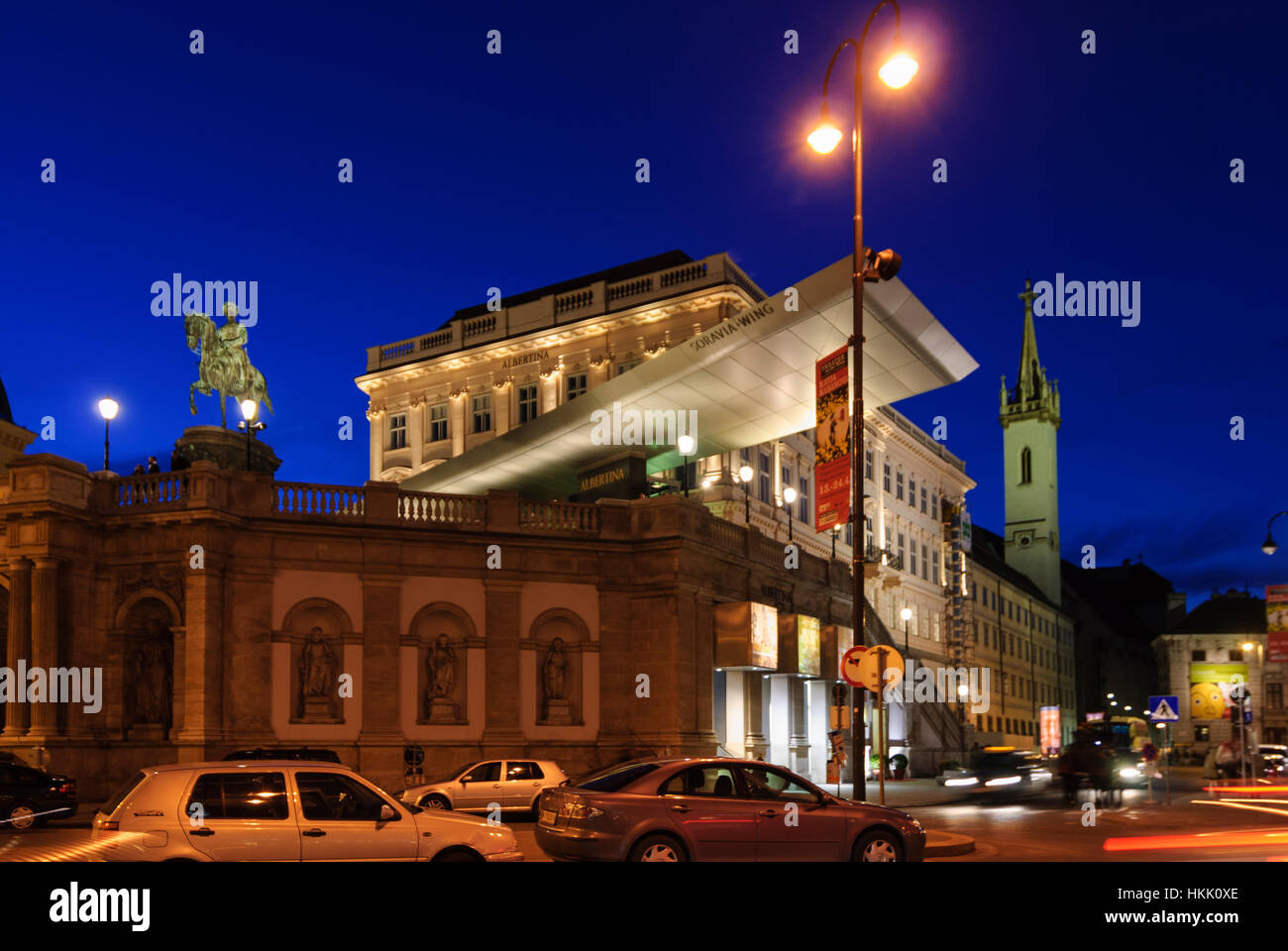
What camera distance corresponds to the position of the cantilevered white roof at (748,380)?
35125 mm

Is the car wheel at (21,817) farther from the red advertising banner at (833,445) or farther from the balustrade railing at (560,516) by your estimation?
the red advertising banner at (833,445)

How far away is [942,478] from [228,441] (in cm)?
6261

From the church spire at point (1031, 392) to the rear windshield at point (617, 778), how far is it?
115200mm

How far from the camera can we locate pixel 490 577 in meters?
34.1

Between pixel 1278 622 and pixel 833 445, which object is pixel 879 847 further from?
pixel 1278 622

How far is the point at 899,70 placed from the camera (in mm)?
18109

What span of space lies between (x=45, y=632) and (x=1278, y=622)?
113ft

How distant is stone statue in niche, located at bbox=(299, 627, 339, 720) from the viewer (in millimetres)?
32031

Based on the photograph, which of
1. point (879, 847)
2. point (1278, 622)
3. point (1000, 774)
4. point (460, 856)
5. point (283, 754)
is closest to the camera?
point (460, 856)

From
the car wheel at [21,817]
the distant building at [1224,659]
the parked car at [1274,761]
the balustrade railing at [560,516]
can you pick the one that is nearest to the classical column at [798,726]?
the balustrade railing at [560,516]

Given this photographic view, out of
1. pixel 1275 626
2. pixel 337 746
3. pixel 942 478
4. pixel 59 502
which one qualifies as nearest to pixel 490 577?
pixel 337 746

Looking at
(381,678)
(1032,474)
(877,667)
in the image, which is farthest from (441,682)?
(1032,474)

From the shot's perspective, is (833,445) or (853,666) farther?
(833,445)
